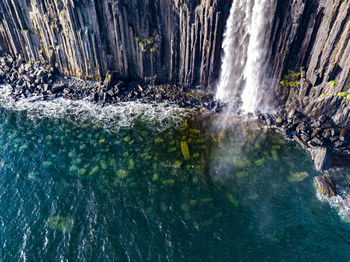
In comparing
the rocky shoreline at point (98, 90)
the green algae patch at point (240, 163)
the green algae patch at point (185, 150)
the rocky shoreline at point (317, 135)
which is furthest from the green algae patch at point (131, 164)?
the rocky shoreline at point (317, 135)

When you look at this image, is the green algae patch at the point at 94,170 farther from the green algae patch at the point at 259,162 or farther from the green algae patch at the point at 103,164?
the green algae patch at the point at 259,162

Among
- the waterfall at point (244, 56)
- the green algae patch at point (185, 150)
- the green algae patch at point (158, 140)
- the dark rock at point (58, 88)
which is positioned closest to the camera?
the green algae patch at point (185, 150)

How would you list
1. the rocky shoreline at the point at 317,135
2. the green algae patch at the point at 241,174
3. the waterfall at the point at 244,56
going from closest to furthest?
the green algae patch at the point at 241,174 → the rocky shoreline at the point at 317,135 → the waterfall at the point at 244,56

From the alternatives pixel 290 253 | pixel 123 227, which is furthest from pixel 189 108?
pixel 290 253

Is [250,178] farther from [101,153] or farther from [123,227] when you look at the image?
[101,153]

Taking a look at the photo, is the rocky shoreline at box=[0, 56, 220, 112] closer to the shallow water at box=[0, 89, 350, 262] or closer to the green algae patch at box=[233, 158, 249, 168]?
the shallow water at box=[0, 89, 350, 262]

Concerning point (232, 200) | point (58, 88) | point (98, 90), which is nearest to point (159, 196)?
point (232, 200)
